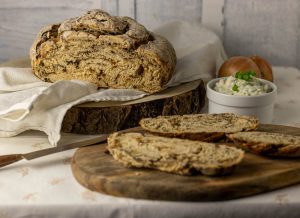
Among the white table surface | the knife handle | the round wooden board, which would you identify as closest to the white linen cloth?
the round wooden board

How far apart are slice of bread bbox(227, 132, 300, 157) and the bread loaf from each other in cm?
61

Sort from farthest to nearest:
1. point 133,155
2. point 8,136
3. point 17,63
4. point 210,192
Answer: point 17,63 < point 8,136 < point 133,155 < point 210,192

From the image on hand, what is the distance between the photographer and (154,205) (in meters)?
1.78

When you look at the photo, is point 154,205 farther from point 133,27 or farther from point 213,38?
point 213,38

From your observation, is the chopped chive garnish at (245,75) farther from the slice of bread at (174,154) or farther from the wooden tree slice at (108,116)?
the slice of bread at (174,154)

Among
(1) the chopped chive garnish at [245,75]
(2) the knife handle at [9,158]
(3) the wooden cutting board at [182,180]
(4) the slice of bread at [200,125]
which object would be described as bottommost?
(2) the knife handle at [9,158]

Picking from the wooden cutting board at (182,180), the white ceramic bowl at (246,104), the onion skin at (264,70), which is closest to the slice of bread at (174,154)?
the wooden cutting board at (182,180)

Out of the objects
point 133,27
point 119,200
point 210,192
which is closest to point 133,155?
point 119,200

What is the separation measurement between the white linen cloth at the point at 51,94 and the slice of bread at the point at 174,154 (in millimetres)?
381

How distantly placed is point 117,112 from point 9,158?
52 centimetres

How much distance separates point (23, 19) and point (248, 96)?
1607 millimetres

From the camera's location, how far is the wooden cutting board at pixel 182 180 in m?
1.77

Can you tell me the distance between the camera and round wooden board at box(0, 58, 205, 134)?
234cm

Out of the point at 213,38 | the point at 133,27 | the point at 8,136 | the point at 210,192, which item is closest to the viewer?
the point at 210,192
